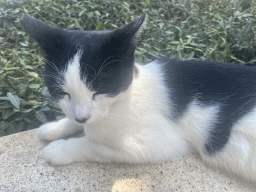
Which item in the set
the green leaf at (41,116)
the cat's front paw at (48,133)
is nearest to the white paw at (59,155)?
the cat's front paw at (48,133)

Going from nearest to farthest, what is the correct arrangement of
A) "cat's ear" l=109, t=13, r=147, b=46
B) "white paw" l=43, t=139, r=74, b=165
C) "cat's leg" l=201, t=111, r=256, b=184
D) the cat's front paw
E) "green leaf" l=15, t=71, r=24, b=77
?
"cat's ear" l=109, t=13, r=147, b=46
"cat's leg" l=201, t=111, r=256, b=184
"white paw" l=43, t=139, r=74, b=165
the cat's front paw
"green leaf" l=15, t=71, r=24, b=77

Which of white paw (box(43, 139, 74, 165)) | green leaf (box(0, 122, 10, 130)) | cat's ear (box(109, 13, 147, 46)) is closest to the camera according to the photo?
cat's ear (box(109, 13, 147, 46))

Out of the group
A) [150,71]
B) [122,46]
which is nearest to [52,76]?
[122,46]

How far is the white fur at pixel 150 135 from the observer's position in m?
1.19

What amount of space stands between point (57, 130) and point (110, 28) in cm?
191

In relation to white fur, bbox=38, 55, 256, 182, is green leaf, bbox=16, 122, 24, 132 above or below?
below

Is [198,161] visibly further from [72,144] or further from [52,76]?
[52,76]

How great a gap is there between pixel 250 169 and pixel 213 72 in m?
0.60

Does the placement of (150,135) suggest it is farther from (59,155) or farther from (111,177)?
(59,155)

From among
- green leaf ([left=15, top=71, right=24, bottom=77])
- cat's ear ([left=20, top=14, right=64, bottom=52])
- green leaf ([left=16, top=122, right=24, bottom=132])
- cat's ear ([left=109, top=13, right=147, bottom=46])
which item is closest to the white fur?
cat's ear ([left=109, top=13, right=147, bottom=46])

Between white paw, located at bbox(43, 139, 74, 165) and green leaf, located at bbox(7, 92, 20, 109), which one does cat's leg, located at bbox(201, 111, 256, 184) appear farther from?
green leaf, located at bbox(7, 92, 20, 109)

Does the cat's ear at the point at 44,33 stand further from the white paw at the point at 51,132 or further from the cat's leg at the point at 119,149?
the white paw at the point at 51,132

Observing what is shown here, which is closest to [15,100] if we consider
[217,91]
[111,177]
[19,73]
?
[19,73]

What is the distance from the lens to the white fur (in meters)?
1.19
